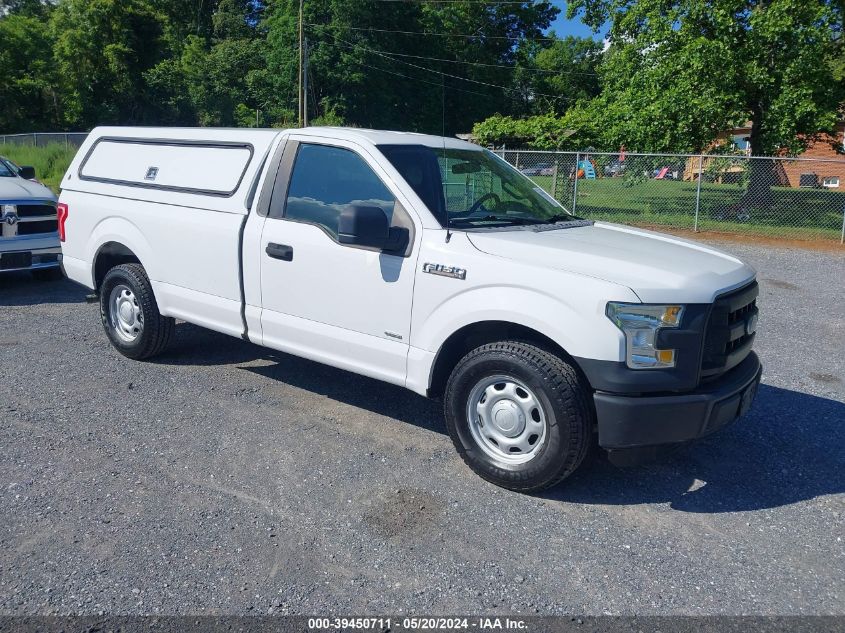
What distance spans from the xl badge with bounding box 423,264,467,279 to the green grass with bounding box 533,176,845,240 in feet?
49.2

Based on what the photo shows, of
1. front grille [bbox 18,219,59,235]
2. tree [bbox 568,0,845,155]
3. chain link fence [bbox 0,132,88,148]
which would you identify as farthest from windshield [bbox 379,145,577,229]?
chain link fence [bbox 0,132,88,148]

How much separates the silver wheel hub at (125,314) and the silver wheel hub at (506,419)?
3.36 metres

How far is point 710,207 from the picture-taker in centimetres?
1892

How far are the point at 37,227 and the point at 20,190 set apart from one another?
1.92ft

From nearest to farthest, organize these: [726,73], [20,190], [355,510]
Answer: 1. [355,510]
2. [20,190]
3. [726,73]

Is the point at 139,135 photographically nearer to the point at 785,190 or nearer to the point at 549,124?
the point at 785,190

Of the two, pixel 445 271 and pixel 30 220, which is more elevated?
pixel 445 271

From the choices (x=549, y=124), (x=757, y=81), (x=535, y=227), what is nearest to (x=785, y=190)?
(x=757, y=81)

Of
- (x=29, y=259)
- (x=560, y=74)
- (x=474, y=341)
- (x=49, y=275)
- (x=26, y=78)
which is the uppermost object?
(x=560, y=74)

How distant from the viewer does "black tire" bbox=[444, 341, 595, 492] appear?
404 cm

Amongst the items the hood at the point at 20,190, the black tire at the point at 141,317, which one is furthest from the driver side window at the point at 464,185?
the hood at the point at 20,190

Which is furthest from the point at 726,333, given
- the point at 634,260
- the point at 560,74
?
the point at 560,74

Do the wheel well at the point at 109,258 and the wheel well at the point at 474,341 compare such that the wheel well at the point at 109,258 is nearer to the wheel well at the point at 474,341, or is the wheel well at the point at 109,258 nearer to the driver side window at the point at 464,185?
the driver side window at the point at 464,185

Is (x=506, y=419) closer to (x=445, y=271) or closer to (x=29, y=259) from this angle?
(x=445, y=271)
